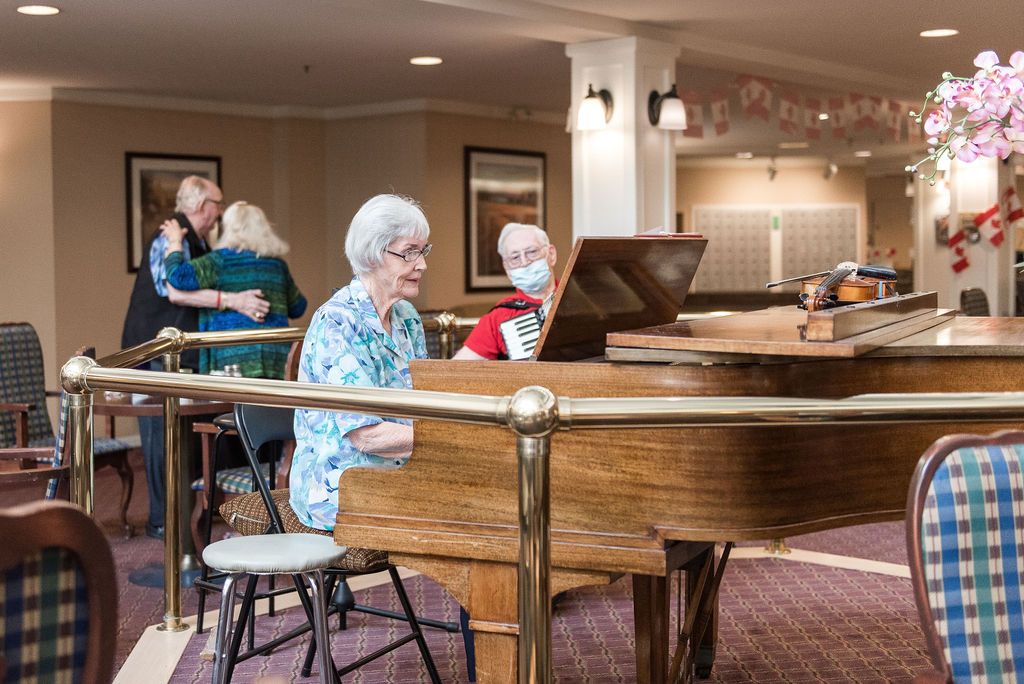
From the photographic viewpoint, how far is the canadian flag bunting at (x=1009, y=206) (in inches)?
412

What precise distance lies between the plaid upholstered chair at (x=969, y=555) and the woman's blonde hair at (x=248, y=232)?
3.97 metres

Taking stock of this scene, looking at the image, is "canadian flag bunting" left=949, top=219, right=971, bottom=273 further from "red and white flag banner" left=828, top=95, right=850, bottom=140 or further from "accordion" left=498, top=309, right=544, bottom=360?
"accordion" left=498, top=309, right=544, bottom=360

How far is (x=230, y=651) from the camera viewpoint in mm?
2799

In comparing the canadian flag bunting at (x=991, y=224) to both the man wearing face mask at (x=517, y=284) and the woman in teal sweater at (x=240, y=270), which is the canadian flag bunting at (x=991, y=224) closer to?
the woman in teal sweater at (x=240, y=270)

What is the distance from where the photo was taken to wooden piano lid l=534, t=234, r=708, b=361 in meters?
2.54

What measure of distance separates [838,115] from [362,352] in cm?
695

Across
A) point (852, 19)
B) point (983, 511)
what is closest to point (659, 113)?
point (852, 19)

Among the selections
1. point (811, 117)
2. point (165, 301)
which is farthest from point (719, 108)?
point (165, 301)

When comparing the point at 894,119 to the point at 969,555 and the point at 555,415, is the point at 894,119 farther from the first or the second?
the point at 555,415

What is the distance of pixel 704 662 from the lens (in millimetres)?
3475

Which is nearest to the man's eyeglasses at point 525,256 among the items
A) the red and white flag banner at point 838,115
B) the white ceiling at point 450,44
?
the white ceiling at point 450,44

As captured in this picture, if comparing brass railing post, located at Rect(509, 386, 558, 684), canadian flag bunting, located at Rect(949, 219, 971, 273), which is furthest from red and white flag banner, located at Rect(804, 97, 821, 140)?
brass railing post, located at Rect(509, 386, 558, 684)

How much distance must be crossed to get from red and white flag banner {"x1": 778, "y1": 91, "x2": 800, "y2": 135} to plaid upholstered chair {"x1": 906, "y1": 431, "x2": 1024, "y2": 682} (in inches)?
269

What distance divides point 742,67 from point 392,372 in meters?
5.36
